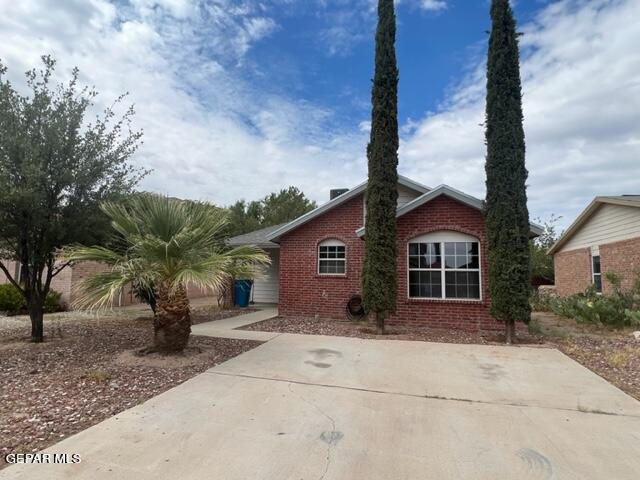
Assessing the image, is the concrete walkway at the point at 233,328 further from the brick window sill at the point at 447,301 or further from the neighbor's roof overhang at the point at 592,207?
the neighbor's roof overhang at the point at 592,207

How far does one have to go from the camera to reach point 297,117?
1336 centimetres

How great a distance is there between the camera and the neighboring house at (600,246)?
10648mm

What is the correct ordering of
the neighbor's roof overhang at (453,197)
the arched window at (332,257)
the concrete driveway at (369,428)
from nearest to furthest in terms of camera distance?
1. the concrete driveway at (369,428)
2. the neighbor's roof overhang at (453,197)
3. the arched window at (332,257)

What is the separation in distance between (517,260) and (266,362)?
5.72m

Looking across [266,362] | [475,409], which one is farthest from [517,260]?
[266,362]

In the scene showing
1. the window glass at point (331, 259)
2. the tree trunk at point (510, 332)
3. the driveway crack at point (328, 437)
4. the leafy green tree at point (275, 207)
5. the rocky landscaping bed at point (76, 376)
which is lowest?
the driveway crack at point (328, 437)

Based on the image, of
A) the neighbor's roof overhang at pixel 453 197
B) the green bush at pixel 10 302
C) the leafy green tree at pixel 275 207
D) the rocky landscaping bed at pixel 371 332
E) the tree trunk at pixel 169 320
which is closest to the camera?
the tree trunk at pixel 169 320

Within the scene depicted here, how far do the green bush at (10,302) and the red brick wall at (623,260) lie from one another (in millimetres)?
19234

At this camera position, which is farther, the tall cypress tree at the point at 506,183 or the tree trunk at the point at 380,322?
the tree trunk at the point at 380,322

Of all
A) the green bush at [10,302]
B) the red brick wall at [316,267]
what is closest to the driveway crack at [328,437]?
the red brick wall at [316,267]

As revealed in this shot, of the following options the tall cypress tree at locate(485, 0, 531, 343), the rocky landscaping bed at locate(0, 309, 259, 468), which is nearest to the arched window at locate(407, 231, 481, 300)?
the tall cypress tree at locate(485, 0, 531, 343)

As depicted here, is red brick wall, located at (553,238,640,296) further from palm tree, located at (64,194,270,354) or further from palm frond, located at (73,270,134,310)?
palm frond, located at (73,270,134,310)

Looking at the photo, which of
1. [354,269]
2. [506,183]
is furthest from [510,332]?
[354,269]

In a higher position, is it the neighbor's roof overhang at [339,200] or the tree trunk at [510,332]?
the neighbor's roof overhang at [339,200]
